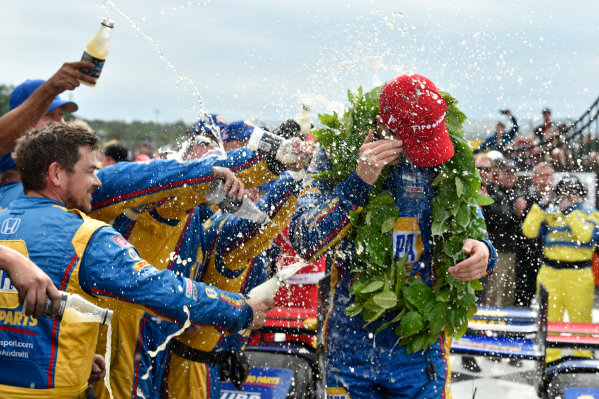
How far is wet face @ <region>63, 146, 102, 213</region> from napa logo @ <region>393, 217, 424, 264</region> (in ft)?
4.46

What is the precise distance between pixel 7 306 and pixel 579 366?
3401 mm

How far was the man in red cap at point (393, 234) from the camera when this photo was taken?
2.66 meters

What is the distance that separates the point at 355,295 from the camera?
2.78 meters

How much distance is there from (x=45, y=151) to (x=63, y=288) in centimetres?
Answer: 66

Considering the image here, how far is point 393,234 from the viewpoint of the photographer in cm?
279

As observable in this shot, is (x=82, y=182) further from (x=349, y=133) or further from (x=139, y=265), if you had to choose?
(x=349, y=133)

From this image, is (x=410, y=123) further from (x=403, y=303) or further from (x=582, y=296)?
(x=582, y=296)

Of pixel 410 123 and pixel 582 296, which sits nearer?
pixel 410 123

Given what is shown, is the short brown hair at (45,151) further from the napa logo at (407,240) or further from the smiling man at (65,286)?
the napa logo at (407,240)

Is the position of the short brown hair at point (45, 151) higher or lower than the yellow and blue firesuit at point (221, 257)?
higher

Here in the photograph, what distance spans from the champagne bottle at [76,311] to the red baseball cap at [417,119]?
1.44 m

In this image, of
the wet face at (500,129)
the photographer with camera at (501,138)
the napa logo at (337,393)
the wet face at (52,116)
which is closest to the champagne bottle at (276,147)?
the napa logo at (337,393)

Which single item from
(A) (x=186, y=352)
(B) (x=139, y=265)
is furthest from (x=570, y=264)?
(B) (x=139, y=265)

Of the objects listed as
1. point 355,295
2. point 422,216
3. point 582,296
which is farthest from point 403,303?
point 582,296
